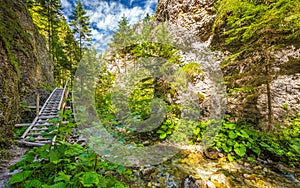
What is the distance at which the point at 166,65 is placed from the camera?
6.33m

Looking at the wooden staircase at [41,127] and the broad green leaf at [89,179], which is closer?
the broad green leaf at [89,179]

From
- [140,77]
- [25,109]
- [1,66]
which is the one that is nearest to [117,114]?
[140,77]

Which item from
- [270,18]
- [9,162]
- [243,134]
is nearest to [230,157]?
[243,134]

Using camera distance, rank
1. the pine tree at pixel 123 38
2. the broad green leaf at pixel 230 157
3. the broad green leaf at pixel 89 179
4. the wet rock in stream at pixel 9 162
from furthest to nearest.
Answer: the pine tree at pixel 123 38 < the broad green leaf at pixel 230 157 < the wet rock in stream at pixel 9 162 < the broad green leaf at pixel 89 179

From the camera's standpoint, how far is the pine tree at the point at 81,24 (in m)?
16.2

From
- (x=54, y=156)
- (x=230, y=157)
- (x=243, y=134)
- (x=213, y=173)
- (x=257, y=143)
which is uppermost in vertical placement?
(x=54, y=156)

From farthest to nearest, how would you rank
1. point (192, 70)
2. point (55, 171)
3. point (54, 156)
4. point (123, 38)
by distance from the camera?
point (192, 70)
point (123, 38)
point (55, 171)
point (54, 156)

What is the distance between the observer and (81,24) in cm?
1694

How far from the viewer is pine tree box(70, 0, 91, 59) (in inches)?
638

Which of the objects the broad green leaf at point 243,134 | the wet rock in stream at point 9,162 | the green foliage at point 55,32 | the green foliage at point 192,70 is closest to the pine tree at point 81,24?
the green foliage at point 55,32

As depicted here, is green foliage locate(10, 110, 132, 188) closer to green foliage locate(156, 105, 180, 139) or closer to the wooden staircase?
the wooden staircase

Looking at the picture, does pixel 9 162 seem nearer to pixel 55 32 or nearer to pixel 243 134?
pixel 243 134

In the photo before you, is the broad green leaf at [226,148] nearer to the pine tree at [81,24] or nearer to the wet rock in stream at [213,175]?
the wet rock in stream at [213,175]

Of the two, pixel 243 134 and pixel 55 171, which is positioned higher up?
pixel 55 171
